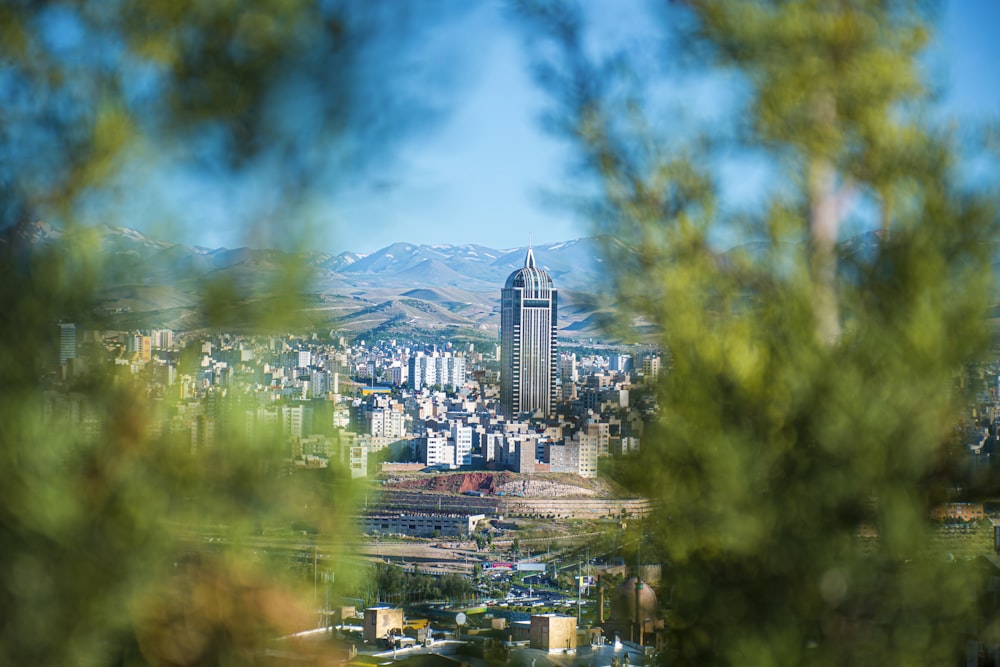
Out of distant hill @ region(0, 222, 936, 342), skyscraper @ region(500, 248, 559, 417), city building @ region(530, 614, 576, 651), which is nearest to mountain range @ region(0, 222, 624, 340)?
distant hill @ region(0, 222, 936, 342)

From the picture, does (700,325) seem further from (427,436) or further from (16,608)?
(427,436)

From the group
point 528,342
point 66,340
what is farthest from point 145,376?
point 528,342

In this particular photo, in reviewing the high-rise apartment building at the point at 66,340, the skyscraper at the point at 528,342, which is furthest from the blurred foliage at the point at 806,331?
the high-rise apartment building at the point at 66,340

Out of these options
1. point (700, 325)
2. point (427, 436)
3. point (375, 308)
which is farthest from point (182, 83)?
point (427, 436)

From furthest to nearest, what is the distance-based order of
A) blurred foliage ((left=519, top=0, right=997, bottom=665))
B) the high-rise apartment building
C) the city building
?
the high-rise apartment building < the city building < blurred foliage ((left=519, top=0, right=997, bottom=665))

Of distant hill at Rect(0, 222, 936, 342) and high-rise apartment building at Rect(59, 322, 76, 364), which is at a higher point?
distant hill at Rect(0, 222, 936, 342)

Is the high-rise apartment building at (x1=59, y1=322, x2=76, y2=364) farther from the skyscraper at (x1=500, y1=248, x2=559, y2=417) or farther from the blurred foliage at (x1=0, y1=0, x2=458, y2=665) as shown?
the skyscraper at (x1=500, y1=248, x2=559, y2=417)

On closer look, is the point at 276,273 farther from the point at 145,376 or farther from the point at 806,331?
the point at 806,331

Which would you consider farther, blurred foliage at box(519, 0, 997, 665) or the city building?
the city building
